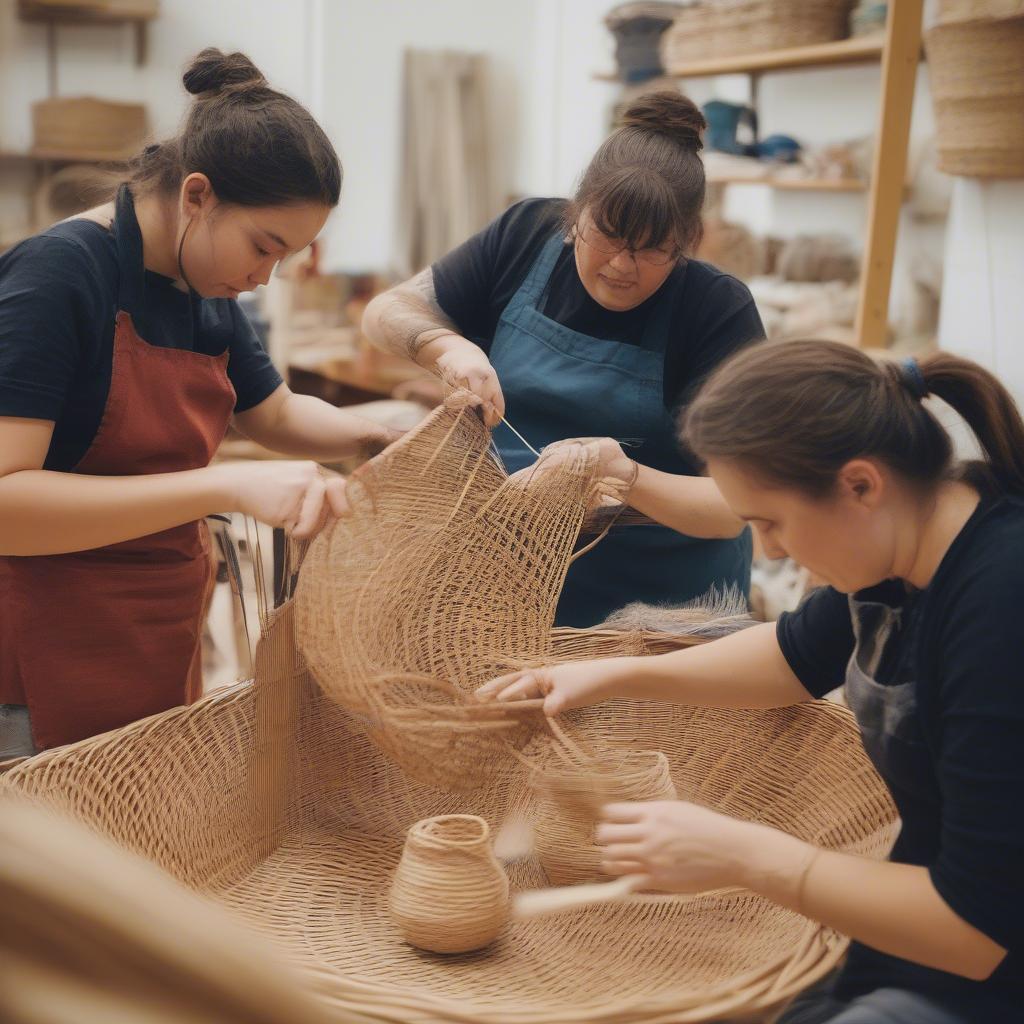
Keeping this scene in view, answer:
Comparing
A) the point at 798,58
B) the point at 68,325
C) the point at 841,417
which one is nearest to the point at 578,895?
the point at 841,417

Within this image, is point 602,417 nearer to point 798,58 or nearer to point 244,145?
point 244,145

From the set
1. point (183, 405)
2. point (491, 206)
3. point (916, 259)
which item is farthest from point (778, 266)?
point (183, 405)

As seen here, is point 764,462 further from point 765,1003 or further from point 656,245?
point 656,245

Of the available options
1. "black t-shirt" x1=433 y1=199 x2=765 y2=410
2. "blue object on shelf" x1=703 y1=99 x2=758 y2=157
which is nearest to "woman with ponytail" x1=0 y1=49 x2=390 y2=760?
"black t-shirt" x1=433 y1=199 x2=765 y2=410

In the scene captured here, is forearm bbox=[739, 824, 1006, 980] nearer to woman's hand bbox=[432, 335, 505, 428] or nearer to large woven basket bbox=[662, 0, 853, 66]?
woman's hand bbox=[432, 335, 505, 428]

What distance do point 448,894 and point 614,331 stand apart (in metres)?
0.84

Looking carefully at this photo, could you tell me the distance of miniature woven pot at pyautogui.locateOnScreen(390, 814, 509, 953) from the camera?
131 centimetres

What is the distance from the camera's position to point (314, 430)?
70.0 inches

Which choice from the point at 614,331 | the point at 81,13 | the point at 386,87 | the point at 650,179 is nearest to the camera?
the point at 650,179

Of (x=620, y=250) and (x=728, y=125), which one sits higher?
(x=728, y=125)

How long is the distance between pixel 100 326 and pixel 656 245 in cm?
70

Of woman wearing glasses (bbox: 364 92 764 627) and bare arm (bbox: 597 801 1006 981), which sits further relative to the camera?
woman wearing glasses (bbox: 364 92 764 627)

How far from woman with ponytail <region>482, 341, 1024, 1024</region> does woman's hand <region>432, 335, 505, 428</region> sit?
22.4 inches

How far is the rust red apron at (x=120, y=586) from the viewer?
1.42 m
